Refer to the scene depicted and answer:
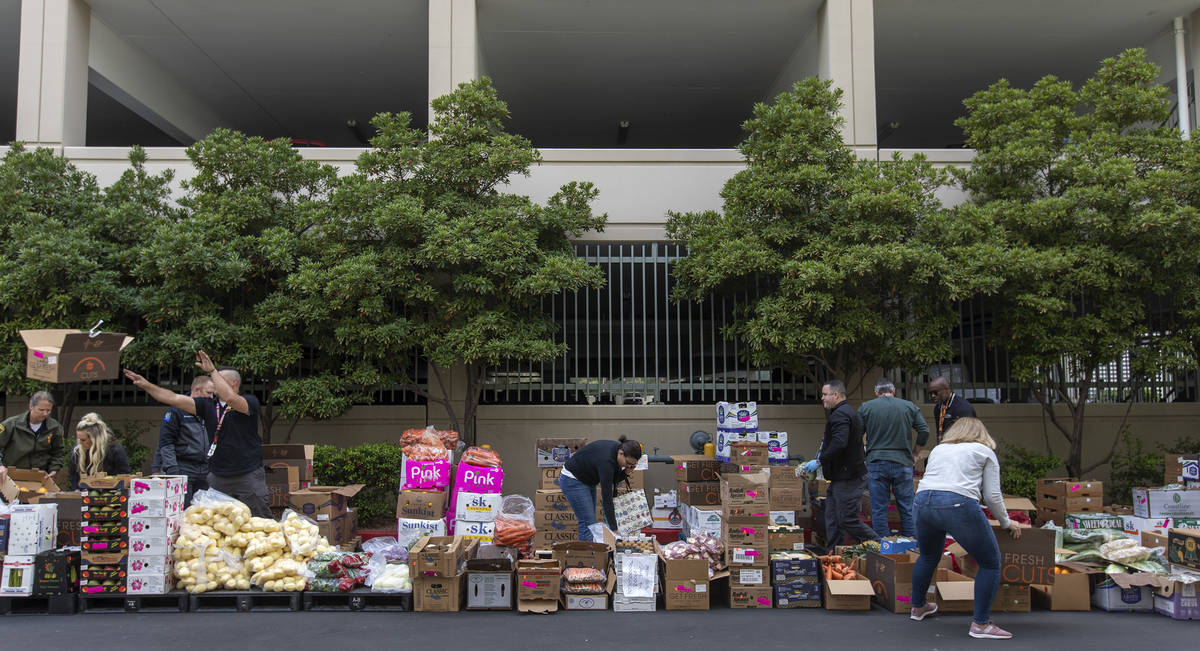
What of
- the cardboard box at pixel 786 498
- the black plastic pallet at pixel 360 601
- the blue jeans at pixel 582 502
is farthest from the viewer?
the cardboard box at pixel 786 498

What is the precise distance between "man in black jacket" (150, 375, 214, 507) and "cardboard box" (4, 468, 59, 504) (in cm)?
107

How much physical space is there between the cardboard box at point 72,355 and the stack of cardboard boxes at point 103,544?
7.60 feet

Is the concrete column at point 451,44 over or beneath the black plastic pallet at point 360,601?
over

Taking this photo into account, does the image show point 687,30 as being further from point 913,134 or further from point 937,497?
point 937,497

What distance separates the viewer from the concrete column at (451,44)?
39.0 ft

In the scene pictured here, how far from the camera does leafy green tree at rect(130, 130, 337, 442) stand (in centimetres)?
985

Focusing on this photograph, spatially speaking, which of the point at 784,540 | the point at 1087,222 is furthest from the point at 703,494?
the point at 1087,222

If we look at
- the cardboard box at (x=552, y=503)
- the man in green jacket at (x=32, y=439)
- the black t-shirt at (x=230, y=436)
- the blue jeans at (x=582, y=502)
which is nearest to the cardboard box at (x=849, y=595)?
the blue jeans at (x=582, y=502)

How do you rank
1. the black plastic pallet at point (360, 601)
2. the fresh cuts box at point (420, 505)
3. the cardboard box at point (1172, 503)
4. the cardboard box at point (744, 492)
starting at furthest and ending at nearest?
the cardboard box at point (1172, 503) < the fresh cuts box at point (420, 505) < the cardboard box at point (744, 492) < the black plastic pallet at point (360, 601)

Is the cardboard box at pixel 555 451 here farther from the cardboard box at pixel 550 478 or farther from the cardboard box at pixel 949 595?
the cardboard box at pixel 949 595

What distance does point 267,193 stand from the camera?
1062cm

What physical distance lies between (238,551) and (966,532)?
230 inches

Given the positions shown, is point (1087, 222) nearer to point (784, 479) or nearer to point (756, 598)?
point (784, 479)

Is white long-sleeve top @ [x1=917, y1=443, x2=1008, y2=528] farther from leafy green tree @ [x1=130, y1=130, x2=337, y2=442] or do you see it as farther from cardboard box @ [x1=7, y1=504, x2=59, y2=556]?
leafy green tree @ [x1=130, y1=130, x2=337, y2=442]
